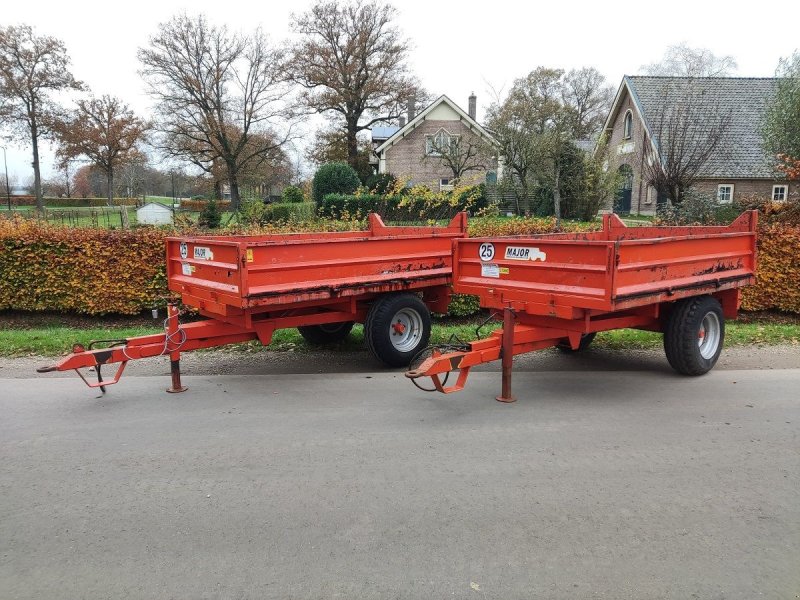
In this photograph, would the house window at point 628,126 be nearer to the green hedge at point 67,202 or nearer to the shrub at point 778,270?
the shrub at point 778,270

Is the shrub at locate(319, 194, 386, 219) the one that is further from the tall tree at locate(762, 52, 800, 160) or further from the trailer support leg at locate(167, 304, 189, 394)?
the trailer support leg at locate(167, 304, 189, 394)

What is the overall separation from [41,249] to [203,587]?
8.89 meters

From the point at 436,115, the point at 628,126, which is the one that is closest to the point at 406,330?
the point at 628,126

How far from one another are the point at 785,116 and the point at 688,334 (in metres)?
16.1

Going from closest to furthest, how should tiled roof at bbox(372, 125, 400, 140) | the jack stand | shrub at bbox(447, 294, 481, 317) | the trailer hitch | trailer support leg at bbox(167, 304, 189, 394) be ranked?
the trailer hitch, trailer support leg at bbox(167, 304, 189, 394), the jack stand, shrub at bbox(447, 294, 481, 317), tiled roof at bbox(372, 125, 400, 140)

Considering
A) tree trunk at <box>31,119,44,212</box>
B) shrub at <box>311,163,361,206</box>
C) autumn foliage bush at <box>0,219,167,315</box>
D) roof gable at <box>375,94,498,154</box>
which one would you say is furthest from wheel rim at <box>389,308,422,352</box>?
tree trunk at <box>31,119,44,212</box>

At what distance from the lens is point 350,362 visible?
7664mm

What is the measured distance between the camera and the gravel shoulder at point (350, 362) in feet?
24.0

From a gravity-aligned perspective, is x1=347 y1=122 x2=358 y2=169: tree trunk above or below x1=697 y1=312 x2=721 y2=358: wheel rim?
above

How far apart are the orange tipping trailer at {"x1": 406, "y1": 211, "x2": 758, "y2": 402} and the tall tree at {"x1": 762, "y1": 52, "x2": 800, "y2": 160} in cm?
1322

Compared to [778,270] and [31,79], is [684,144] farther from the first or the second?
[31,79]

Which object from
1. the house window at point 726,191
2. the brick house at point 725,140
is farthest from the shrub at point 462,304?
the house window at point 726,191

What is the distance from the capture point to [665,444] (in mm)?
4797

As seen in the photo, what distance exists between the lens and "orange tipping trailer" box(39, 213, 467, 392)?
19.6 feet
